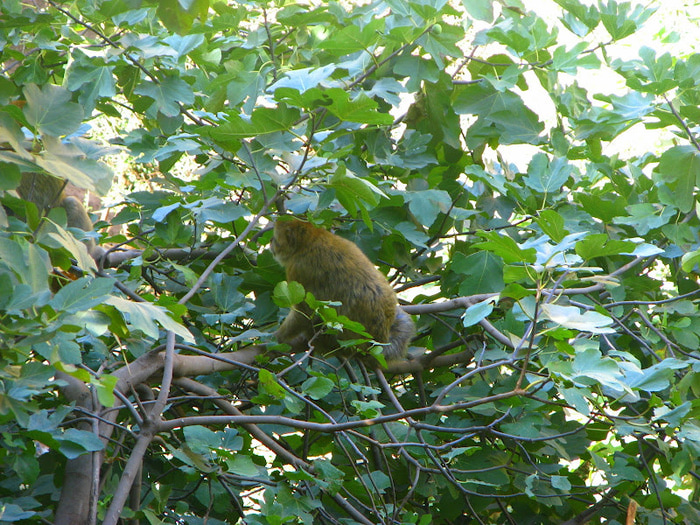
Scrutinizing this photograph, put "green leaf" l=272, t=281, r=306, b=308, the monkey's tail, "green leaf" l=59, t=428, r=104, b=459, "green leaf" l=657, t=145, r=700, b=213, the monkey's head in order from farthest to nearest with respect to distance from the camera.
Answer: the monkey's head, the monkey's tail, "green leaf" l=657, t=145, r=700, b=213, "green leaf" l=272, t=281, r=306, b=308, "green leaf" l=59, t=428, r=104, b=459

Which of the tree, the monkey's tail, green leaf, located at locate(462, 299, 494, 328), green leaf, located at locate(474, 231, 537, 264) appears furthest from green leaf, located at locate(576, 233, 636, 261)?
the monkey's tail

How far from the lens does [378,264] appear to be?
3455 millimetres

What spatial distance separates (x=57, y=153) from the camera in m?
1.33

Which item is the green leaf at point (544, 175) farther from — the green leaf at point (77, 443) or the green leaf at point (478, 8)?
the green leaf at point (77, 443)

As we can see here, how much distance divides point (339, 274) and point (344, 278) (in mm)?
32

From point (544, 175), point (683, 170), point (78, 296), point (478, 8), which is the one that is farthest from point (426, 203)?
A: point (78, 296)

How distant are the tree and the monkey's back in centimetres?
12

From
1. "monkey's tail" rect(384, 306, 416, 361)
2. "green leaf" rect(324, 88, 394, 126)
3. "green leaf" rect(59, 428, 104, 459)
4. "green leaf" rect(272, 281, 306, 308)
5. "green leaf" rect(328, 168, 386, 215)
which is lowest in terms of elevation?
"monkey's tail" rect(384, 306, 416, 361)

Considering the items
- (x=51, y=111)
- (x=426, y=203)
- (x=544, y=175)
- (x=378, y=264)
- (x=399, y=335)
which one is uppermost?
(x=51, y=111)

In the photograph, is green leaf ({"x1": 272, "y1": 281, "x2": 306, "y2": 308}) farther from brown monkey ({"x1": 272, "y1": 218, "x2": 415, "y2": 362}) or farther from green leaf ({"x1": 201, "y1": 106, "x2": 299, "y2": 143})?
brown monkey ({"x1": 272, "y1": 218, "x2": 415, "y2": 362})

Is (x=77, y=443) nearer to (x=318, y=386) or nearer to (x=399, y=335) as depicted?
(x=318, y=386)

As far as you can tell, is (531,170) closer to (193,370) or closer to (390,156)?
(390,156)

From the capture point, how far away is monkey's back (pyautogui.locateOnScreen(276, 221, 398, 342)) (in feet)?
10.1

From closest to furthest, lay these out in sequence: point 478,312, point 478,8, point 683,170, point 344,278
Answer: point 478,312, point 683,170, point 478,8, point 344,278
